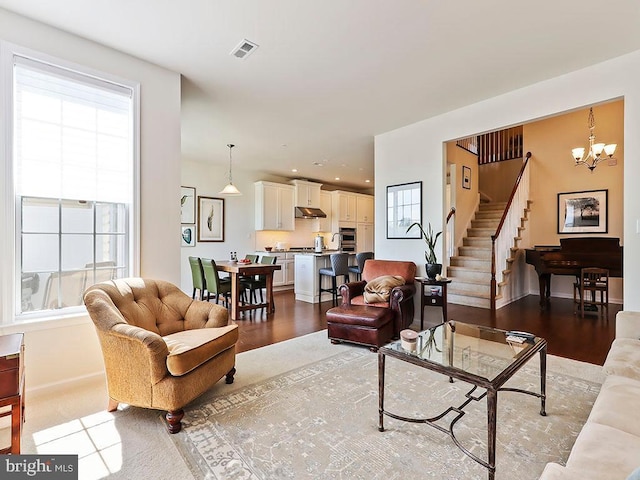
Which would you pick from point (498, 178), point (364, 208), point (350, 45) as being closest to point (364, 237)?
point (364, 208)

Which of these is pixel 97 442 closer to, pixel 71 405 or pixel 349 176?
pixel 71 405

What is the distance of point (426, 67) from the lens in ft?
10.2

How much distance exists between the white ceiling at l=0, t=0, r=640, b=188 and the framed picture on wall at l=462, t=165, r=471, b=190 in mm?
2815

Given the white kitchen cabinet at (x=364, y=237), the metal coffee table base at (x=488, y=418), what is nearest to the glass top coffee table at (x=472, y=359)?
the metal coffee table base at (x=488, y=418)

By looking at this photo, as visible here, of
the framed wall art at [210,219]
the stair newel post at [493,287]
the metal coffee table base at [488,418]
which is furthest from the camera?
the framed wall art at [210,219]

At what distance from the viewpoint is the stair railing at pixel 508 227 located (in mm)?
5152

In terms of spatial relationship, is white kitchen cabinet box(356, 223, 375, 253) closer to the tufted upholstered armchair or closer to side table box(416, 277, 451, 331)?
side table box(416, 277, 451, 331)

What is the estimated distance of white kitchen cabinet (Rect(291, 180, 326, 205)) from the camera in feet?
26.5

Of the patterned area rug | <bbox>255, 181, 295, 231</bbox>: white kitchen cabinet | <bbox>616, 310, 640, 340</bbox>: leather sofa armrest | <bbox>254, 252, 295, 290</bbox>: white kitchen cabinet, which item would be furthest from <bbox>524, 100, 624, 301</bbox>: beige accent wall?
<bbox>255, 181, 295, 231</bbox>: white kitchen cabinet

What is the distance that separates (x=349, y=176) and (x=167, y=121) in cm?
568

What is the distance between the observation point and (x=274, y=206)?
7.63 metres

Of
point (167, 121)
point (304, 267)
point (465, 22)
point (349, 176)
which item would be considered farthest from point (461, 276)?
point (167, 121)

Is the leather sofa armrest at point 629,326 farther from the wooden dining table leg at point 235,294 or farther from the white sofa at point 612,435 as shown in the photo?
the wooden dining table leg at point 235,294

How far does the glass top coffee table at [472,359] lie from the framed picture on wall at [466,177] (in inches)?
195
